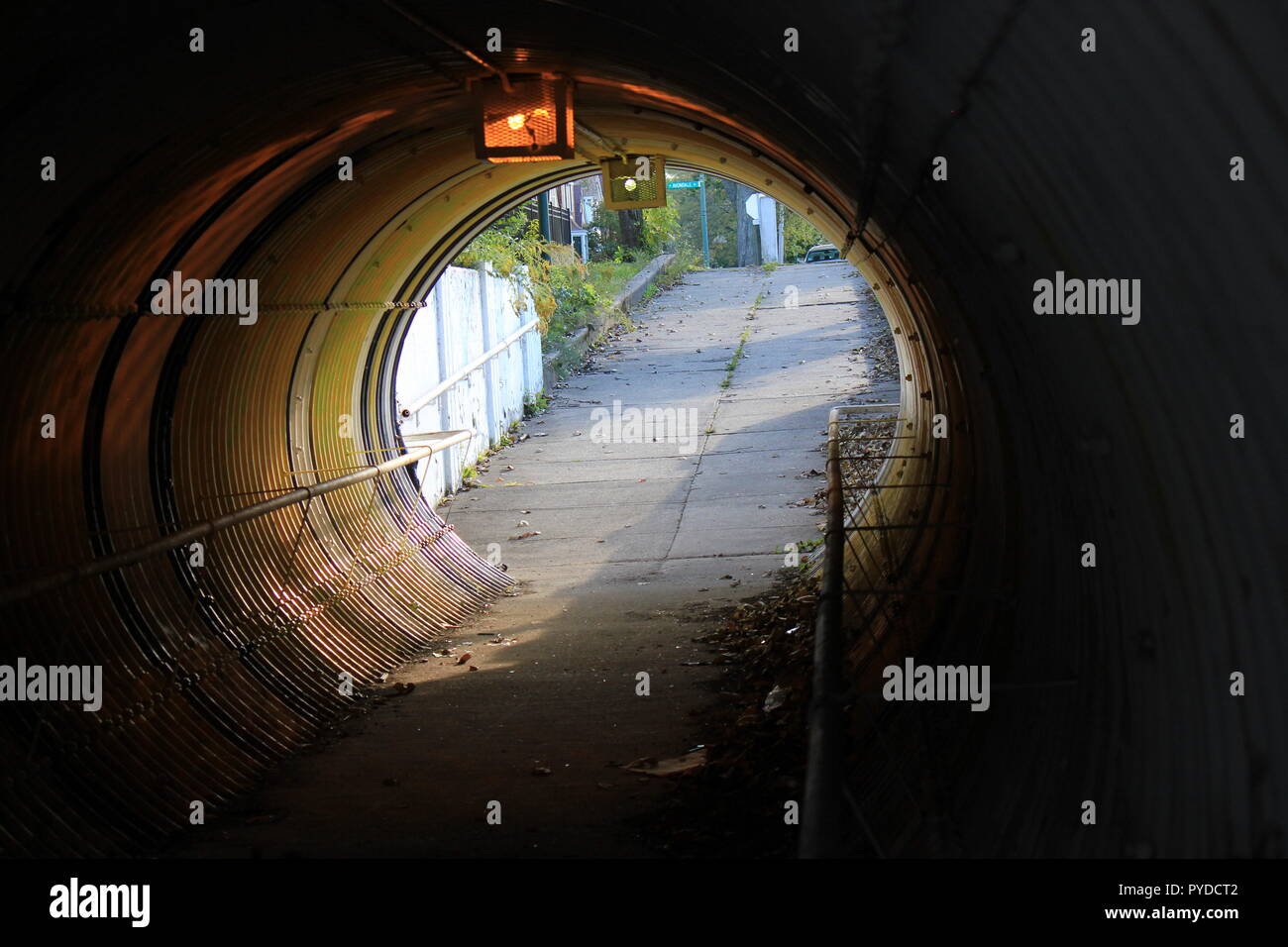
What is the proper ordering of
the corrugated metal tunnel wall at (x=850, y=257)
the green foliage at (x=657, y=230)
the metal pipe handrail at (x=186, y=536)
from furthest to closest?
the green foliage at (x=657, y=230) < the metal pipe handrail at (x=186, y=536) < the corrugated metal tunnel wall at (x=850, y=257)

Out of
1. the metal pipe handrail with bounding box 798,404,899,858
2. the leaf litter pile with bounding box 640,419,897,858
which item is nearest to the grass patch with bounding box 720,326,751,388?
the leaf litter pile with bounding box 640,419,897,858

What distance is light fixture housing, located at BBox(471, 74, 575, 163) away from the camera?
8883mm

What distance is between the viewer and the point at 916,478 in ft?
34.6

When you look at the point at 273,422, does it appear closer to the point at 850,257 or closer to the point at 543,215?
the point at 850,257

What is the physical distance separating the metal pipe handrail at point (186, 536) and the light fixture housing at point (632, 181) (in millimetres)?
3129

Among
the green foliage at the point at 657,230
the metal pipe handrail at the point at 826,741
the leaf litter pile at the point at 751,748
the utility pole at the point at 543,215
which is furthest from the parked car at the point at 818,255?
the metal pipe handrail at the point at 826,741

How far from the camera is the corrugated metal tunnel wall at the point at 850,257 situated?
8.69ft

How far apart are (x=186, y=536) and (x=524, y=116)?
10.6 ft

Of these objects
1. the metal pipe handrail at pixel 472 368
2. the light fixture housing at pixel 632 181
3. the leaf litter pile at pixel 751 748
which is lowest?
the leaf litter pile at pixel 751 748

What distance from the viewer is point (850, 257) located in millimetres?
11391

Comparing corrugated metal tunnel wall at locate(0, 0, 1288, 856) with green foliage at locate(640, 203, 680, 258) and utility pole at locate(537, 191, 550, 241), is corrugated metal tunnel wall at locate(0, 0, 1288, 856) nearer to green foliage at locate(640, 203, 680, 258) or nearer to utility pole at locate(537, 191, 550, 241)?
utility pole at locate(537, 191, 550, 241)

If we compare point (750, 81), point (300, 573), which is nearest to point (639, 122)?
point (300, 573)

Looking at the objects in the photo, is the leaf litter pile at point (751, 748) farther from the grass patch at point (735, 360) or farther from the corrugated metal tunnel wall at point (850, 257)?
the grass patch at point (735, 360)

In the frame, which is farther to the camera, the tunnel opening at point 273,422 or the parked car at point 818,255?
the parked car at point 818,255
